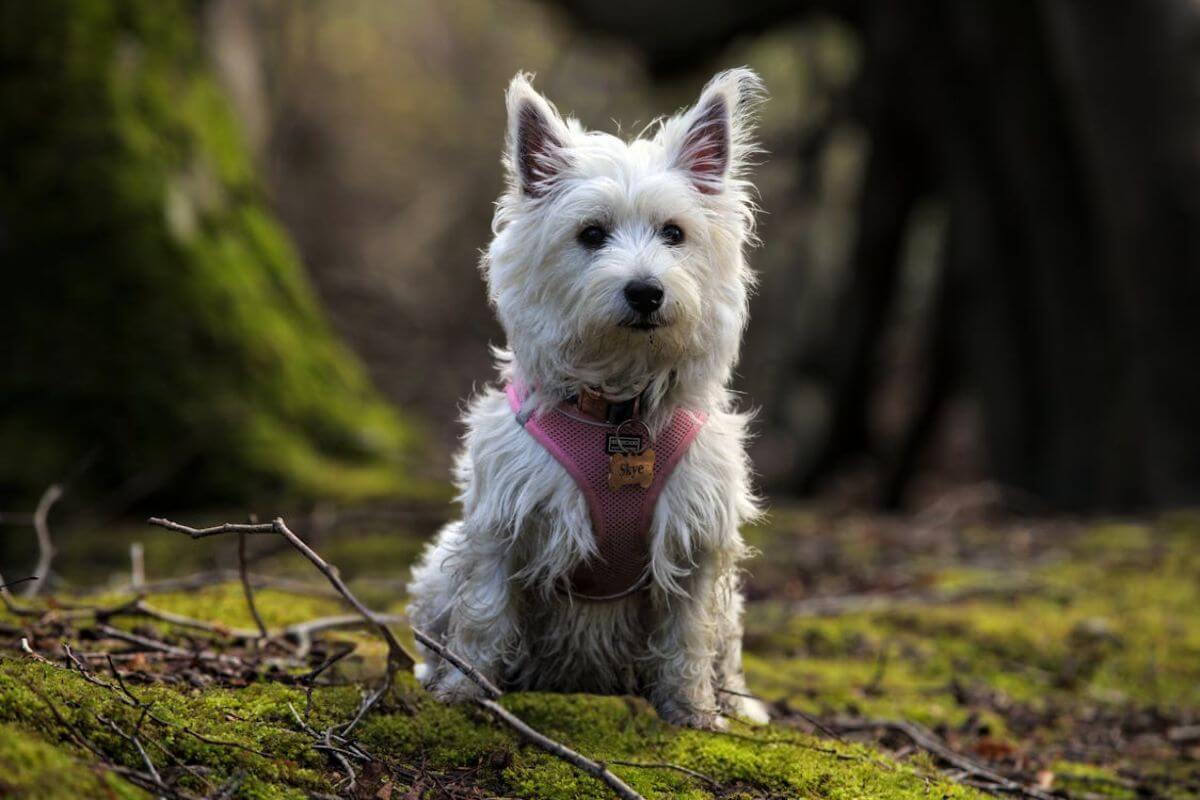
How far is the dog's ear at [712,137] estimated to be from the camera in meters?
3.79

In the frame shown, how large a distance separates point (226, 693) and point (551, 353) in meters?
1.34

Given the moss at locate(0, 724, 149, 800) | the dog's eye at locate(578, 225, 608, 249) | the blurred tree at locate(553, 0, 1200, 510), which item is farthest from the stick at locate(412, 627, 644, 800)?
the blurred tree at locate(553, 0, 1200, 510)

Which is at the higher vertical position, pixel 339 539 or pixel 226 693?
pixel 339 539

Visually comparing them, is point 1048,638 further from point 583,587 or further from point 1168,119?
point 1168,119

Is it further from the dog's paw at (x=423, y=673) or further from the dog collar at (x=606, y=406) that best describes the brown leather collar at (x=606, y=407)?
the dog's paw at (x=423, y=673)

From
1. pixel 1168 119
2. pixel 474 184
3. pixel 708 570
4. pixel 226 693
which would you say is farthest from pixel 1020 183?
pixel 474 184

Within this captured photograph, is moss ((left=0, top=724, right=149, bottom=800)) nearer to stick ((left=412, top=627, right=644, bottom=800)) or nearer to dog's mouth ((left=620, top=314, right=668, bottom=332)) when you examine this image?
stick ((left=412, top=627, right=644, bottom=800))

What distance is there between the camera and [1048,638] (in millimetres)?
6117

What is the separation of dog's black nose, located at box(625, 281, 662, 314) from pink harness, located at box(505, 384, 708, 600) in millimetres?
407

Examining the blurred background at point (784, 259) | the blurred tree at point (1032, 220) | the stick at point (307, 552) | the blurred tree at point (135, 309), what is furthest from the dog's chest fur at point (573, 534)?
the blurred tree at point (1032, 220)

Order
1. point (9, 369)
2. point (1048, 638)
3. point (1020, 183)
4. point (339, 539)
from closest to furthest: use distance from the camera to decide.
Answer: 1. point (1048, 638)
2. point (339, 539)
3. point (9, 369)
4. point (1020, 183)

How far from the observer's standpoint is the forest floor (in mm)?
2998

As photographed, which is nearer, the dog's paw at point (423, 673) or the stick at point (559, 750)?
the stick at point (559, 750)

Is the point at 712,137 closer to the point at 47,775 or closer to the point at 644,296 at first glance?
the point at 644,296
